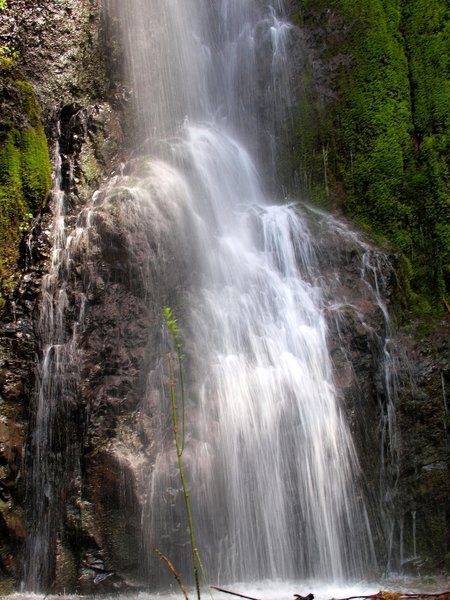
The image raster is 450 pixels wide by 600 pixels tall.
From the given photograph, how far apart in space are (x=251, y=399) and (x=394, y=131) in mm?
6239

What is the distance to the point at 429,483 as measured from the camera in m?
7.23

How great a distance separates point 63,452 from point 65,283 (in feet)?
7.84

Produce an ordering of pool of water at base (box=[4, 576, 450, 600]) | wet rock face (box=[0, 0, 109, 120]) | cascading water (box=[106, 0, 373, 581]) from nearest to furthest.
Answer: pool of water at base (box=[4, 576, 450, 600]), cascading water (box=[106, 0, 373, 581]), wet rock face (box=[0, 0, 109, 120])

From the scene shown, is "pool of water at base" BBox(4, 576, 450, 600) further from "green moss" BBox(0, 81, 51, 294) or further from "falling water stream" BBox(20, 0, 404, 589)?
"green moss" BBox(0, 81, 51, 294)

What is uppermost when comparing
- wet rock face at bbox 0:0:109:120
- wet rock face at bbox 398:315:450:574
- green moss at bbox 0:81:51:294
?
wet rock face at bbox 0:0:109:120

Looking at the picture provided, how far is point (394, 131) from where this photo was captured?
10703mm

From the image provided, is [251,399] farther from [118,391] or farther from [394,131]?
[394,131]

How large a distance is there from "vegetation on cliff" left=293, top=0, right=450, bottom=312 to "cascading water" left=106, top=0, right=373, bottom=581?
154 centimetres

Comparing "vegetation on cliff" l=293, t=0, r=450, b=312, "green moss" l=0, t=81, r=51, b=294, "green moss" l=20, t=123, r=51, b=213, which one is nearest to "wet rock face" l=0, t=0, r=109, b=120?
"green moss" l=0, t=81, r=51, b=294

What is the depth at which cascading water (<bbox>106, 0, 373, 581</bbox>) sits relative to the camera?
21.8 ft

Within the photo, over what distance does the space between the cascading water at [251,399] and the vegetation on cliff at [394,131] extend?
5.06 feet

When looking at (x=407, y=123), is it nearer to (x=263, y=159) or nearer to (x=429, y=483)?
(x=263, y=159)

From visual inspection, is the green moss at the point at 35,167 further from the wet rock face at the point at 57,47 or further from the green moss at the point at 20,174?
the wet rock face at the point at 57,47

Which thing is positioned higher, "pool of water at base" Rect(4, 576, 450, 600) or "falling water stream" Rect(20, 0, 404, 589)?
"falling water stream" Rect(20, 0, 404, 589)
